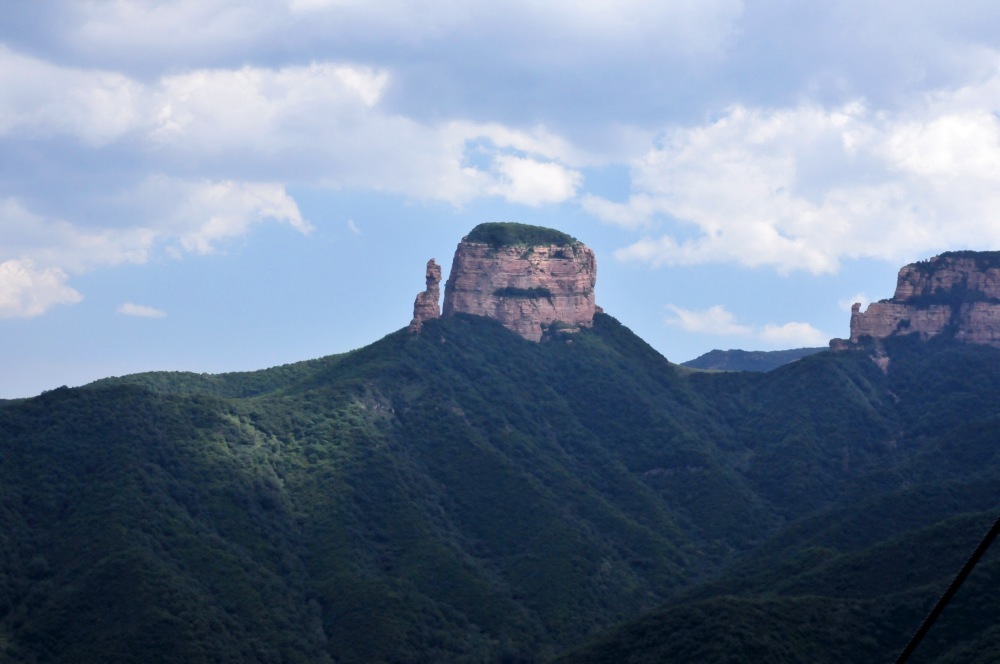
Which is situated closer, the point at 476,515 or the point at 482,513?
the point at 476,515

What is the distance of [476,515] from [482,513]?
2.84 ft

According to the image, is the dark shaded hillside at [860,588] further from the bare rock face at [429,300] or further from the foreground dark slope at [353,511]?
the bare rock face at [429,300]

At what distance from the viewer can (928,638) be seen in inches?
3349

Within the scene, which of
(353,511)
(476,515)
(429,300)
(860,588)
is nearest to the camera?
(860,588)

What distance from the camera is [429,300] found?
617ft

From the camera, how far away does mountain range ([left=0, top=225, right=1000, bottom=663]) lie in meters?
101

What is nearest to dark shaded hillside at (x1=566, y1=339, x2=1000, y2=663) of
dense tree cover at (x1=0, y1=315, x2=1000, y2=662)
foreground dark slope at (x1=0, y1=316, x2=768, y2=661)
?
dense tree cover at (x1=0, y1=315, x2=1000, y2=662)

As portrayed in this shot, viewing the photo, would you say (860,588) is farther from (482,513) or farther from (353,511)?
(353,511)

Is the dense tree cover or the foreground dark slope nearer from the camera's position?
the dense tree cover

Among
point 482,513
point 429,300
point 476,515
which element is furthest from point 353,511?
point 429,300

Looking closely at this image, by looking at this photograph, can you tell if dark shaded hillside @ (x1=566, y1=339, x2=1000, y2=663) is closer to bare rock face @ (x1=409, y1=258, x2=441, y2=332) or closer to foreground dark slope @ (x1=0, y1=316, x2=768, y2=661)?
foreground dark slope @ (x1=0, y1=316, x2=768, y2=661)

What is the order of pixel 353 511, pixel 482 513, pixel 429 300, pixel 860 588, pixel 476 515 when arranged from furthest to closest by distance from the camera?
pixel 429 300, pixel 482 513, pixel 476 515, pixel 353 511, pixel 860 588

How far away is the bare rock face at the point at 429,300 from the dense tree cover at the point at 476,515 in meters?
1.98

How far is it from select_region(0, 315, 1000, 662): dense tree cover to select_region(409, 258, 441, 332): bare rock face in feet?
6.50
